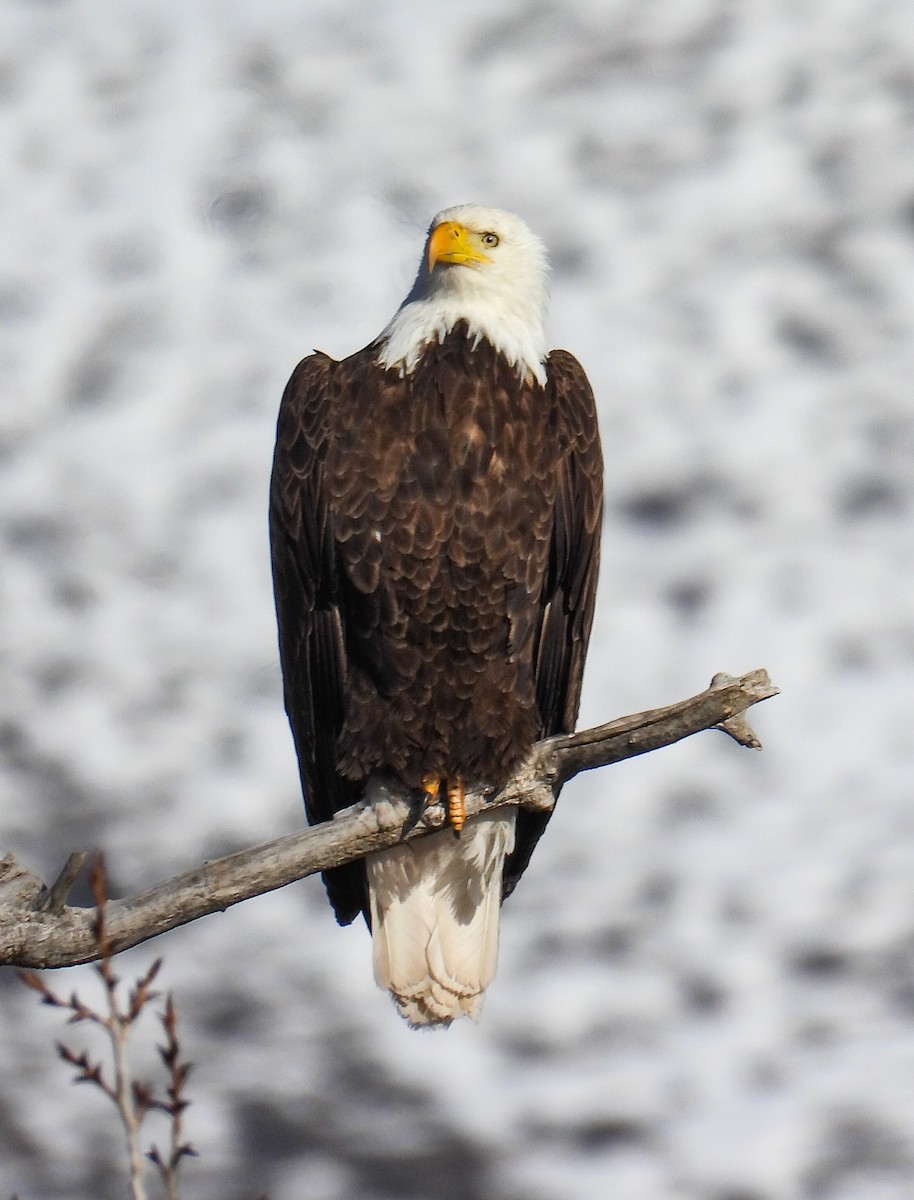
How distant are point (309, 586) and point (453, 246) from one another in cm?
103

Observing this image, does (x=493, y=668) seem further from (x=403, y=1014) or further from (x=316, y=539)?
(x=403, y=1014)

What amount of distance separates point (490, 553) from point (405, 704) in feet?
1.41

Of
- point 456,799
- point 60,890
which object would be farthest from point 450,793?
point 60,890

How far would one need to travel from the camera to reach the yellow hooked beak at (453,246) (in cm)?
450

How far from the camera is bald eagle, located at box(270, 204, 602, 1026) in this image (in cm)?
400

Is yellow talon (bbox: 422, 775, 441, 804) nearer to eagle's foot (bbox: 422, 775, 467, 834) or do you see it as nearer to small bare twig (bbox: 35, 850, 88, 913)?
eagle's foot (bbox: 422, 775, 467, 834)

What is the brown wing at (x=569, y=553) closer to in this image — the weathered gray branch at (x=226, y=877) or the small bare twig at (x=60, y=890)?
the weathered gray branch at (x=226, y=877)

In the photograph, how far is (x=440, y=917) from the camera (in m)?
4.54

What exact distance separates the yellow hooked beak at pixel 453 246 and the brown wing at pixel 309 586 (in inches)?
A: 18.1

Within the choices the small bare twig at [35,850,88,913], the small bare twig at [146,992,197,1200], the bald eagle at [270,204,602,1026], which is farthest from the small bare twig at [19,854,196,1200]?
the bald eagle at [270,204,602,1026]

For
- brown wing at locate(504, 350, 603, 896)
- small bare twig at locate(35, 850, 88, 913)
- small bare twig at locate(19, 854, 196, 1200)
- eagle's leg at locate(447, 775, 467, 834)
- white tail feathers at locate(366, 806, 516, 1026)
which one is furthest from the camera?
white tail feathers at locate(366, 806, 516, 1026)

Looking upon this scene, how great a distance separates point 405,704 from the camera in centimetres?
408

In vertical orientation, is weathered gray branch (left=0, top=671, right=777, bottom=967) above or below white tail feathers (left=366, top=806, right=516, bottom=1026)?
below

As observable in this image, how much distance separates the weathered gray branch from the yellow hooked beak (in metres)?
1.49
